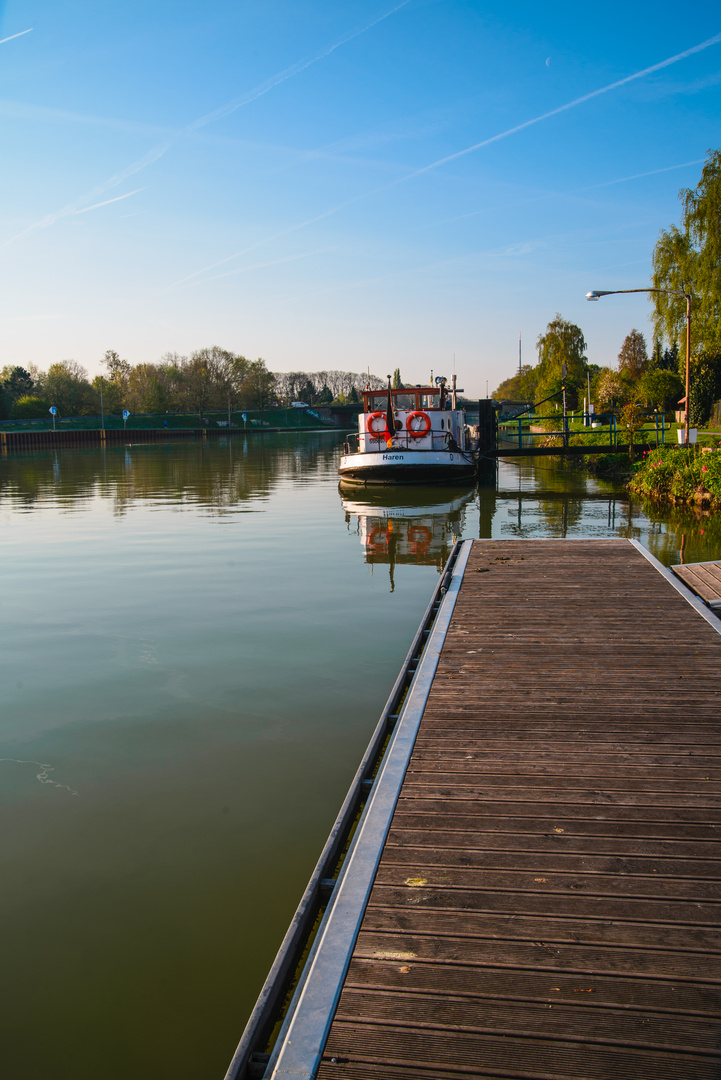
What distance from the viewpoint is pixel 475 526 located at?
2022 centimetres

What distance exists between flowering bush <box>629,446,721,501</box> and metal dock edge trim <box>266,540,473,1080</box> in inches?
737

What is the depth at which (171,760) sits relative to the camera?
21.1 ft

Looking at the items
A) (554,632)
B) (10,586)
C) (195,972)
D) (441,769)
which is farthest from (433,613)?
(10,586)

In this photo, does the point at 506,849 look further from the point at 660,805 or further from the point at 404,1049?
the point at 404,1049

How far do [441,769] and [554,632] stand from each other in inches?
132

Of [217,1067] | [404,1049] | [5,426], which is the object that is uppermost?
[5,426]

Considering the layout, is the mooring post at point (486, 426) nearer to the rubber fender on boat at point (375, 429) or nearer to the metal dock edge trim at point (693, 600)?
the rubber fender on boat at point (375, 429)

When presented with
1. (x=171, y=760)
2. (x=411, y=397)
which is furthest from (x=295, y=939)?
(x=411, y=397)

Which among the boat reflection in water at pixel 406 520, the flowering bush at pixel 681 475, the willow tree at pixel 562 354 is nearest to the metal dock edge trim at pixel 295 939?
the boat reflection in water at pixel 406 520

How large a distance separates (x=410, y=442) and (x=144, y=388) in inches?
3639

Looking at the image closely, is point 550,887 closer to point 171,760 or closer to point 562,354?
point 171,760

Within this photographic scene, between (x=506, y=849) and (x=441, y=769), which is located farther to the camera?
(x=441, y=769)

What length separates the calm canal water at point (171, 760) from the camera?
3863 millimetres

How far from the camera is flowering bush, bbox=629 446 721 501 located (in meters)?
21.8
